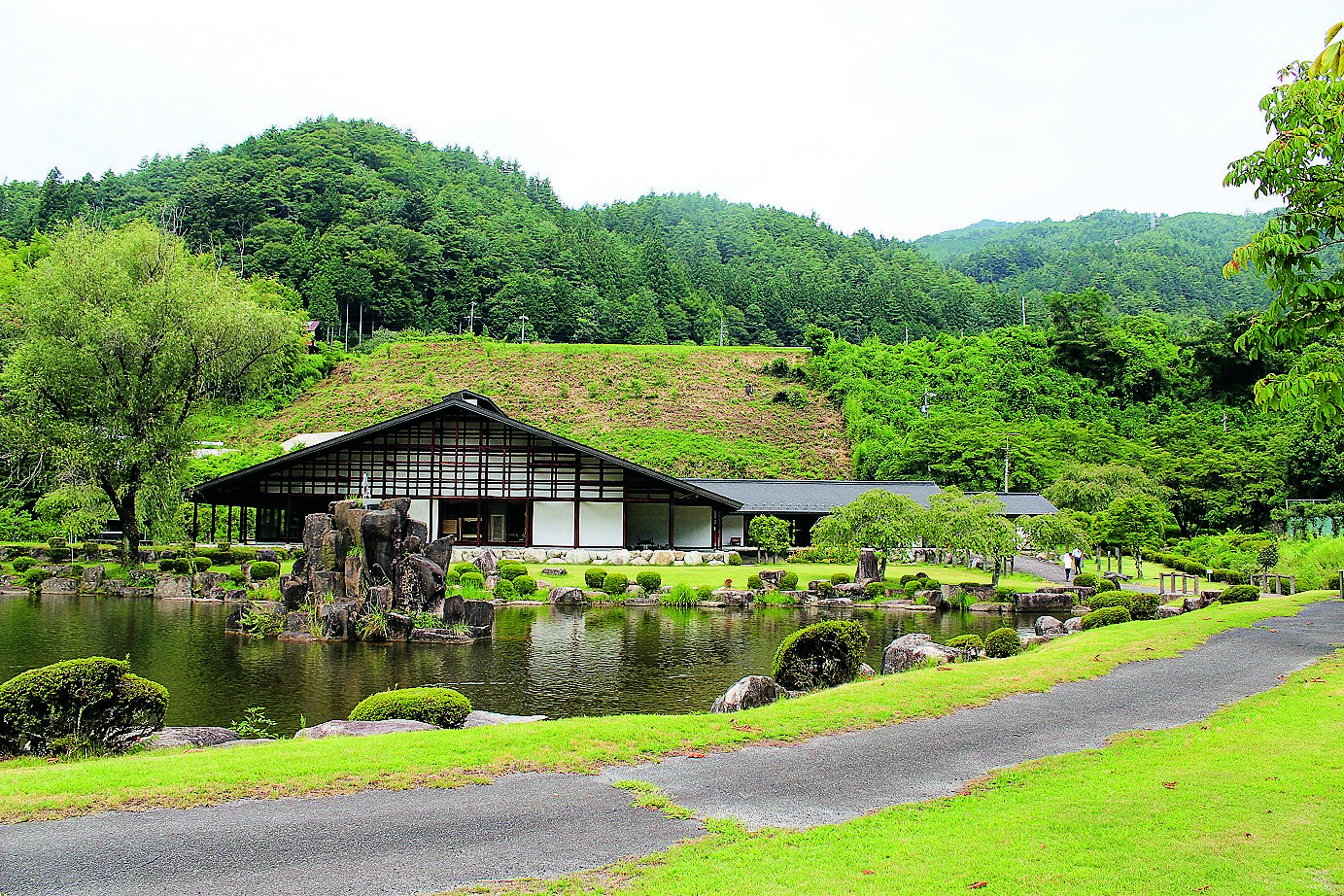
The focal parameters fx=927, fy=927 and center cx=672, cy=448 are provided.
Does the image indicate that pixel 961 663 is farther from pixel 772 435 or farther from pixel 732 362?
pixel 732 362

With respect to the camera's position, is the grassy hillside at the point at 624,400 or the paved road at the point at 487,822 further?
the grassy hillside at the point at 624,400

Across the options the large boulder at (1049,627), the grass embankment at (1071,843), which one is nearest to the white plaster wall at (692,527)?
the large boulder at (1049,627)

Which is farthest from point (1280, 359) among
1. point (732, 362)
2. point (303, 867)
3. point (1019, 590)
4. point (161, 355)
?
point (303, 867)

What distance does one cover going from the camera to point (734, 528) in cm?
4659

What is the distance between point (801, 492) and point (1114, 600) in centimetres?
2525

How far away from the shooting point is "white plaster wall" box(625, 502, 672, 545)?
45.3m

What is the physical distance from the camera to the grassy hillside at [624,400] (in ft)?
212

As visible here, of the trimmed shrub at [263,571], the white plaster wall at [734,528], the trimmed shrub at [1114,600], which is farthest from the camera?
the white plaster wall at [734,528]

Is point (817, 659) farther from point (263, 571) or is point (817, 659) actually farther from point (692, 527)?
point (692, 527)

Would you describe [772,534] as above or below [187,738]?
above

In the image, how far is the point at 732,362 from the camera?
82438 millimetres

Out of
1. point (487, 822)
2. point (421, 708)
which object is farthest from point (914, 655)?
point (487, 822)

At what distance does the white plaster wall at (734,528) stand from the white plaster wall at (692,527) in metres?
1.69

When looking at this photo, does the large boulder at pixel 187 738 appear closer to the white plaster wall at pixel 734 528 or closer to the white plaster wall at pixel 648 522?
the white plaster wall at pixel 648 522
